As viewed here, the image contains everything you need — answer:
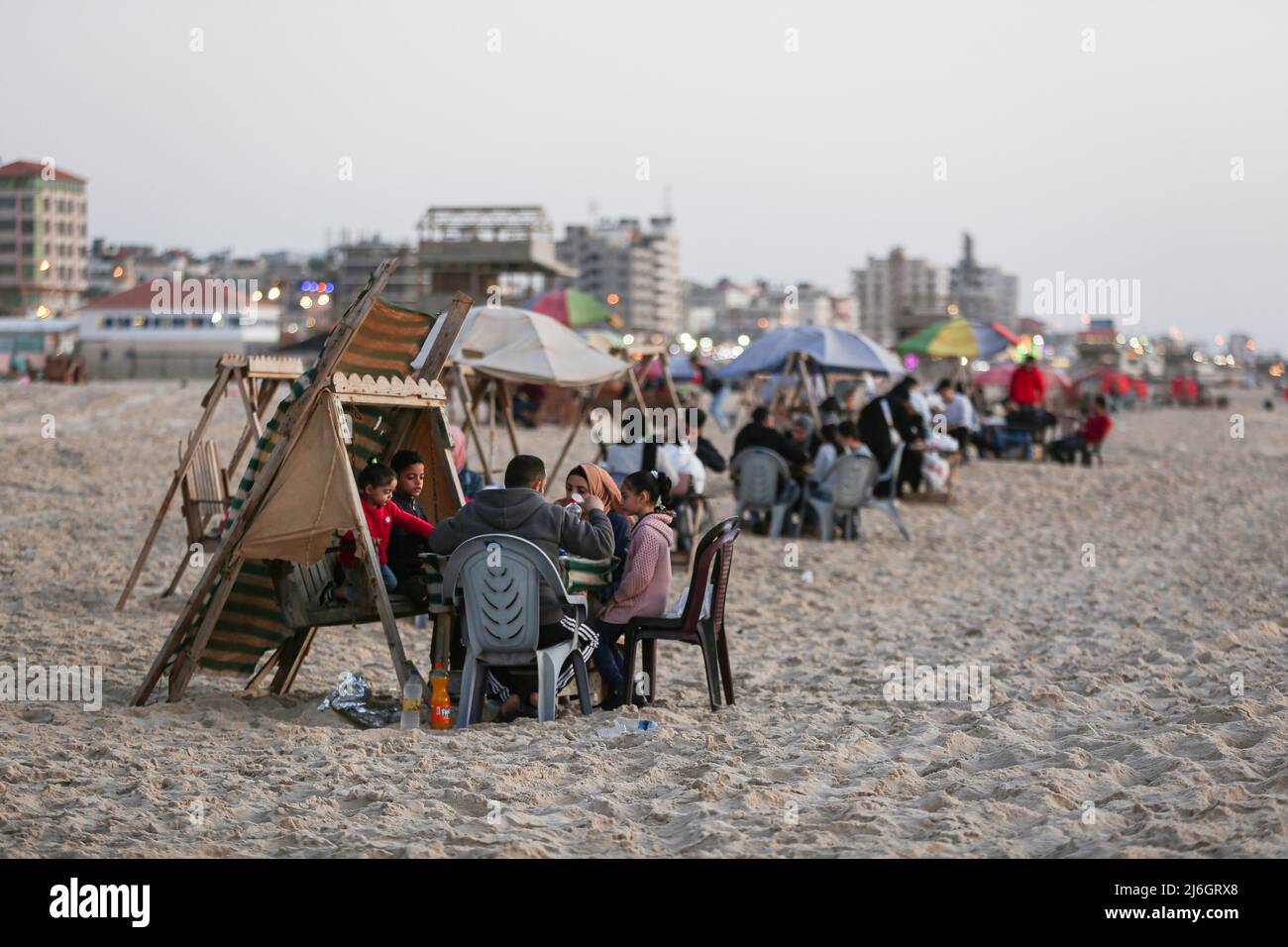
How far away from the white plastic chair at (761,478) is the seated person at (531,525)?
6222 millimetres

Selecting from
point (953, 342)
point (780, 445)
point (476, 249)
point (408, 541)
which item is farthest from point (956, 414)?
point (476, 249)

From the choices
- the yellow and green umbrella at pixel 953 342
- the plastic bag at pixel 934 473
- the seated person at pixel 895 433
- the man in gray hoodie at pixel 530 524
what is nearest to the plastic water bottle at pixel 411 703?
the man in gray hoodie at pixel 530 524

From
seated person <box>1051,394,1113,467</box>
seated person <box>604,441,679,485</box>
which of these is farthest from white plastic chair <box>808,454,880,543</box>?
seated person <box>1051,394,1113,467</box>

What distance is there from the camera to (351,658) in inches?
275

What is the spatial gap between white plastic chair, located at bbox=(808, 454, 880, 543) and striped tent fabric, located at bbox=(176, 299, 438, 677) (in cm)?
601

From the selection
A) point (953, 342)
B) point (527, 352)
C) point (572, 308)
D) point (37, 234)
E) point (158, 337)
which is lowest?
point (527, 352)

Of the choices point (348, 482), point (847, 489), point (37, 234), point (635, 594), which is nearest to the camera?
point (348, 482)

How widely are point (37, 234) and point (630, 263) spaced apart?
222 ft

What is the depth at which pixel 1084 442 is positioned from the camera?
19969 mm

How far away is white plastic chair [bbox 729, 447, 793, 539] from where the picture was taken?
1164cm

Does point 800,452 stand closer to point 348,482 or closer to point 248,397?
point 248,397
